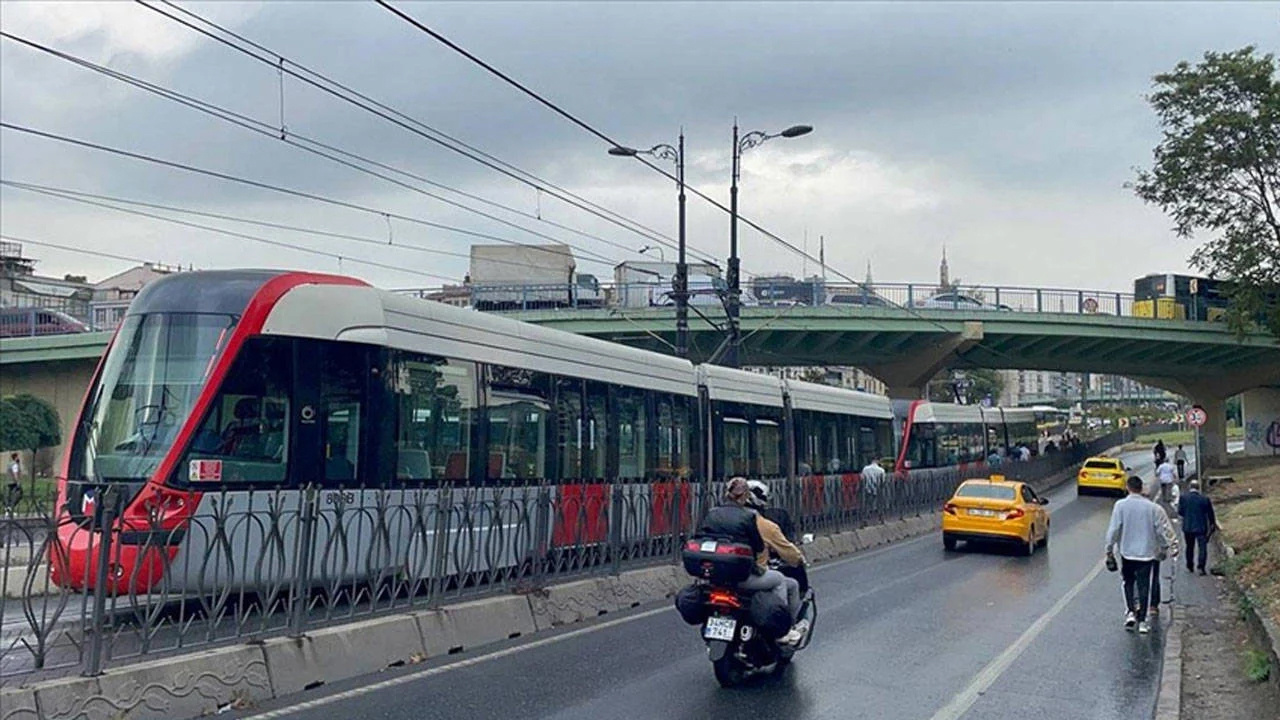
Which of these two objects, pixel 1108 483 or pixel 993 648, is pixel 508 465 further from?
pixel 1108 483

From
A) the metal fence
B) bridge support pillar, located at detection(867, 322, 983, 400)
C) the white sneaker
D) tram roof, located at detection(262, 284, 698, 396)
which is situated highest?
bridge support pillar, located at detection(867, 322, 983, 400)

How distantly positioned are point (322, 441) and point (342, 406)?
0.44 m

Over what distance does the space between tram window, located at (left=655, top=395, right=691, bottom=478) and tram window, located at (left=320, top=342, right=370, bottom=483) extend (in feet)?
27.0

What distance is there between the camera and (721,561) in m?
9.13

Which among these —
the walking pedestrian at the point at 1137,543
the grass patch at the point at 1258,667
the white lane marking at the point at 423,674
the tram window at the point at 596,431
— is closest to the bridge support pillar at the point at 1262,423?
the tram window at the point at 596,431

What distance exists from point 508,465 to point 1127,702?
27.2 feet

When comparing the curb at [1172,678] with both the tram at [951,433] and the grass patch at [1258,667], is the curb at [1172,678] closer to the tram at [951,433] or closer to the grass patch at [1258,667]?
the grass patch at [1258,667]

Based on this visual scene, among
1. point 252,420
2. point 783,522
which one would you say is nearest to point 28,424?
point 252,420

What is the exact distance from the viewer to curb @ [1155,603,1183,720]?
9023mm

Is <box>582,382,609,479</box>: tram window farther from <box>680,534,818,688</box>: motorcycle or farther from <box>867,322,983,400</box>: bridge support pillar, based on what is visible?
<box>867,322,983,400</box>: bridge support pillar

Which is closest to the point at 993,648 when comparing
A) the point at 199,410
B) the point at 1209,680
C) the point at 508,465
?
the point at 1209,680

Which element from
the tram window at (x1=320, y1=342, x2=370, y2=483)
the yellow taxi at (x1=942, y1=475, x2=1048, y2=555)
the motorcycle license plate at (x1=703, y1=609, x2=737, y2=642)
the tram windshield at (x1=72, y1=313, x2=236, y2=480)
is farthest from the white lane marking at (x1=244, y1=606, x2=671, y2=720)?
the yellow taxi at (x1=942, y1=475, x2=1048, y2=555)

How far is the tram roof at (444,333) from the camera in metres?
12.3

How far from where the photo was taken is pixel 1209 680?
1060cm
